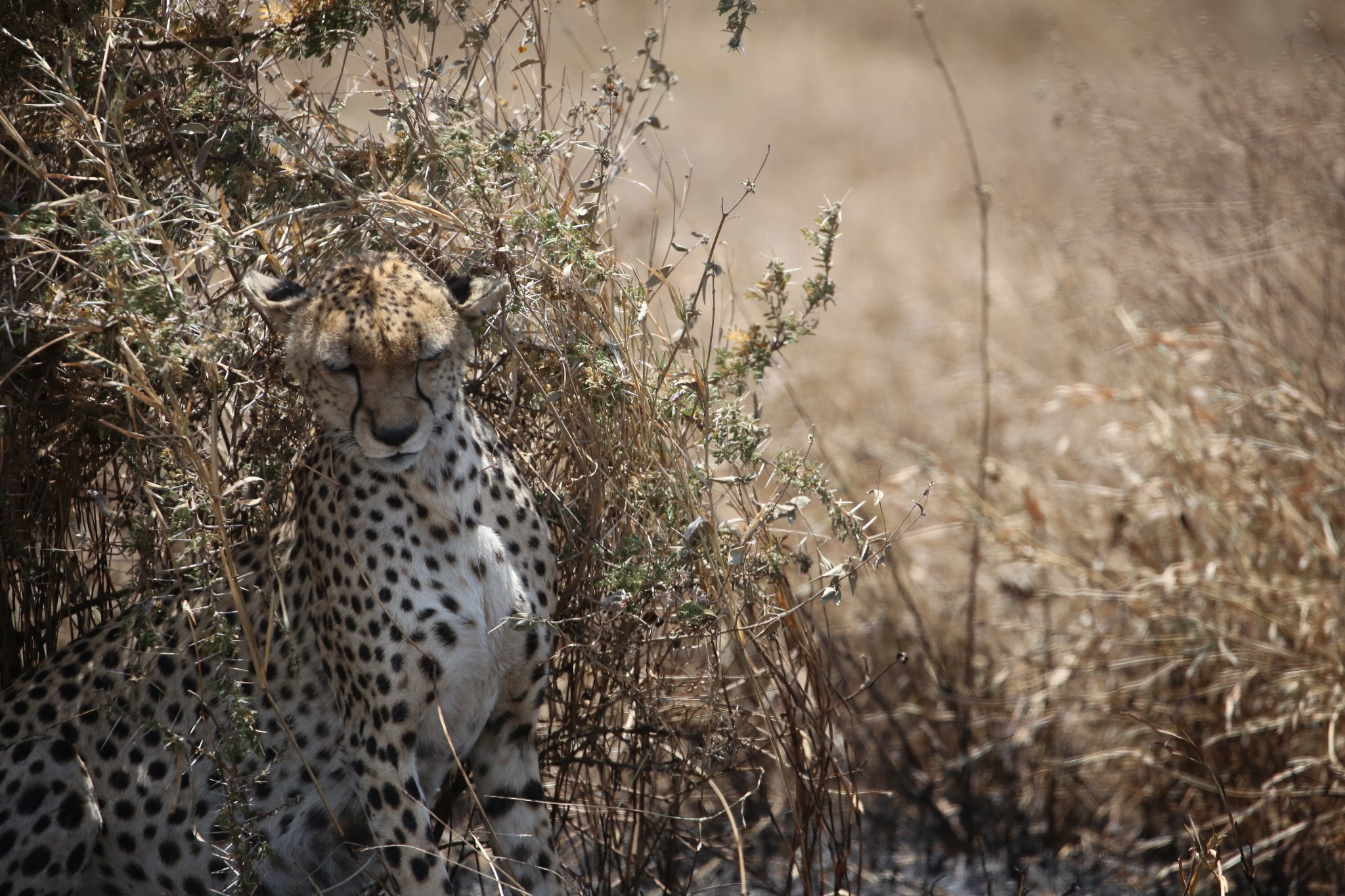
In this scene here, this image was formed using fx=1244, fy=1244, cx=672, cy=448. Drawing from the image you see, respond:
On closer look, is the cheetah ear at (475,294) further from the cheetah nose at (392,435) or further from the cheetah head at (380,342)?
the cheetah nose at (392,435)

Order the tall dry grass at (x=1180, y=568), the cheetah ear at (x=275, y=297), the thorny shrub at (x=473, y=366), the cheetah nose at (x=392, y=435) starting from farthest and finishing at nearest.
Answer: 1. the tall dry grass at (x=1180, y=568)
2. the thorny shrub at (x=473, y=366)
3. the cheetah ear at (x=275, y=297)
4. the cheetah nose at (x=392, y=435)

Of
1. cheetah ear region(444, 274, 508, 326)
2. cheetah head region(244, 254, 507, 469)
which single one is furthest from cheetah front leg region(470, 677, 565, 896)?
cheetah ear region(444, 274, 508, 326)

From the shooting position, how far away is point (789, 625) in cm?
290

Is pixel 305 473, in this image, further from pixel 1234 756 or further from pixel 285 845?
pixel 1234 756

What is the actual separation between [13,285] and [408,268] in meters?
0.89

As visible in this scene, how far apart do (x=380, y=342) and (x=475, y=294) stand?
0.28m

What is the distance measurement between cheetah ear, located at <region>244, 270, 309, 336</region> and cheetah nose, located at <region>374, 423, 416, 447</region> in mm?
364

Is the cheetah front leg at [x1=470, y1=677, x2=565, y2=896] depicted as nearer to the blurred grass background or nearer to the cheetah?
the cheetah

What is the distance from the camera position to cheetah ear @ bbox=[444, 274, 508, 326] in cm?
266

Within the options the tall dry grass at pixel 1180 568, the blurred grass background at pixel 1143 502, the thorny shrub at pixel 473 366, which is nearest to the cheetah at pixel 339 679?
the thorny shrub at pixel 473 366

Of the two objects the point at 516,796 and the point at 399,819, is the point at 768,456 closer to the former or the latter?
the point at 516,796

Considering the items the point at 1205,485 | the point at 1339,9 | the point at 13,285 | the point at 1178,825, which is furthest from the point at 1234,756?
the point at 1339,9

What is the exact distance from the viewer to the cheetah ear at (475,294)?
266 centimetres

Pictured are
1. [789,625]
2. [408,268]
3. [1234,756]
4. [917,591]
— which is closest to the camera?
[408,268]
